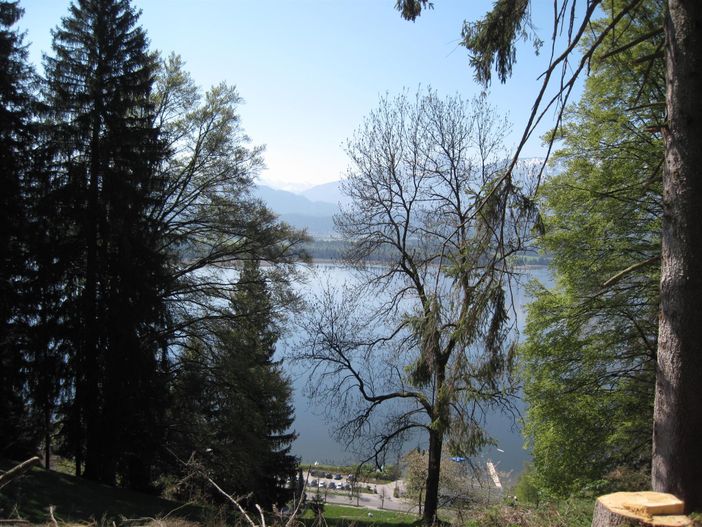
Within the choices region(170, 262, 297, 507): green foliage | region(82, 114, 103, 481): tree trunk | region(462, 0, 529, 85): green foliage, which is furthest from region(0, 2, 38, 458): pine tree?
region(462, 0, 529, 85): green foliage

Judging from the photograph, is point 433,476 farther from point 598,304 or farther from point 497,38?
point 497,38

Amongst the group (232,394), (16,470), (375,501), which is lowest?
(375,501)

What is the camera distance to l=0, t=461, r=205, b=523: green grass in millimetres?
8289

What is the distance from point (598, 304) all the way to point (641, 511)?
8.03 m

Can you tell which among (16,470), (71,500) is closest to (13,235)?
(71,500)

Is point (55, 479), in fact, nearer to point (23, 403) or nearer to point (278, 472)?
point (23, 403)

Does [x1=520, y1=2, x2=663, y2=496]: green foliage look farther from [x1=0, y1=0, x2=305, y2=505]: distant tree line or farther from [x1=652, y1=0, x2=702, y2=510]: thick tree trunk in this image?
[x1=0, y1=0, x2=305, y2=505]: distant tree line

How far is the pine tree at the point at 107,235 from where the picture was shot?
13.4 m

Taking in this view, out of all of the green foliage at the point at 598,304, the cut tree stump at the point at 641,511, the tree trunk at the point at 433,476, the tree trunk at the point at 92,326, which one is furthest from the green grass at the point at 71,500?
the green foliage at the point at 598,304

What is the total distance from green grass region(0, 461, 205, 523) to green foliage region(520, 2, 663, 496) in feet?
24.4

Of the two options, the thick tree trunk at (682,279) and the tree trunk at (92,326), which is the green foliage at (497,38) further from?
the tree trunk at (92,326)

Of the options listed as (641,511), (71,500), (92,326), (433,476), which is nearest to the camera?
(641,511)

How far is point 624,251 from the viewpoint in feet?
35.2

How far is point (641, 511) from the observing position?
11.1ft
